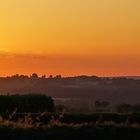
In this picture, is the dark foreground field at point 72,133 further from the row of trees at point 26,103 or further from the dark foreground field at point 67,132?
the row of trees at point 26,103

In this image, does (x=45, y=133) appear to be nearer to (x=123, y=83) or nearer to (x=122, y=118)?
(x=122, y=118)

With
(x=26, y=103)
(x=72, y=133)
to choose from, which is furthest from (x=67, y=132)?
(x=26, y=103)

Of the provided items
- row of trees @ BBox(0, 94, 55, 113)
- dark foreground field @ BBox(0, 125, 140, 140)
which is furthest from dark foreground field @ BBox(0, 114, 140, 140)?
row of trees @ BBox(0, 94, 55, 113)

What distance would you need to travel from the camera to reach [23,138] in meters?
19.7

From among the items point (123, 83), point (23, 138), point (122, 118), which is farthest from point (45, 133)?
point (123, 83)

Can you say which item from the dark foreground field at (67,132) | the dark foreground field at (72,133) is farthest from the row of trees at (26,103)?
the dark foreground field at (72,133)

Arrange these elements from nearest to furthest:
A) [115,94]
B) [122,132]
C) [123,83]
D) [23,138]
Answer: [23,138], [122,132], [115,94], [123,83]

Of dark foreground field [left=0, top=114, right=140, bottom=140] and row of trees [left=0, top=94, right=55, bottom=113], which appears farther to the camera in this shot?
row of trees [left=0, top=94, right=55, bottom=113]

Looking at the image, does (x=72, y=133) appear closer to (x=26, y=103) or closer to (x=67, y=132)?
(x=67, y=132)

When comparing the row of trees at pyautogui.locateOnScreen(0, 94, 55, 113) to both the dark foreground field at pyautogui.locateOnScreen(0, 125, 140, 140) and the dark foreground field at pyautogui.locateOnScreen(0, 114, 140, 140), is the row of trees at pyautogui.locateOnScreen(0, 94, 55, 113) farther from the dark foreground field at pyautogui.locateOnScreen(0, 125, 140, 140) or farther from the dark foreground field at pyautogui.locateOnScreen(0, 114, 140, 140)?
the dark foreground field at pyautogui.locateOnScreen(0, 125, 140, 140)

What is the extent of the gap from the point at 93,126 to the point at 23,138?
242 centimetres

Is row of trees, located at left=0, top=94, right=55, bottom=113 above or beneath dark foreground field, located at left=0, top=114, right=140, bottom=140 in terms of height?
above

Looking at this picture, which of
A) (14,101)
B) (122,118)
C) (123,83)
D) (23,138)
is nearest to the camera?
(23,138)

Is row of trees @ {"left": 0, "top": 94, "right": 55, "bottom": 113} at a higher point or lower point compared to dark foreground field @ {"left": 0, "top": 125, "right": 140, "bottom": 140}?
higher
